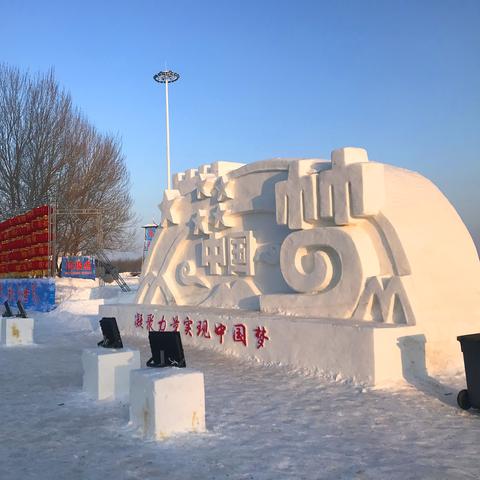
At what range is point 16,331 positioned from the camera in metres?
10.8

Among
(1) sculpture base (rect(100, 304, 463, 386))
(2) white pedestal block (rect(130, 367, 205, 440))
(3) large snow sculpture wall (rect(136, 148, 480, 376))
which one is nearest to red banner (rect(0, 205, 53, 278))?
(3) large snow sculpture wall (rect(136, 148, 480, 376))

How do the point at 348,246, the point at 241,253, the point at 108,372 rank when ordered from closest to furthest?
the point at 108,372 < the point at 348,246 < the point at 241,253

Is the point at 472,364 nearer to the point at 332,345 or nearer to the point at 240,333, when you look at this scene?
the point at 332,345

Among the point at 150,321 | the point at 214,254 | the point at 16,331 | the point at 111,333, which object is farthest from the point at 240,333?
the point at 16,331

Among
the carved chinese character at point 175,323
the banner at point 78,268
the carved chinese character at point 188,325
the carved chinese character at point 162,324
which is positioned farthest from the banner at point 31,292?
the carved chinese character at point 188,325

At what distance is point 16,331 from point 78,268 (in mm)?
13338

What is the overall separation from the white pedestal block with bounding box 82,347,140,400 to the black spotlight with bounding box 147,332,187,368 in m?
1.07

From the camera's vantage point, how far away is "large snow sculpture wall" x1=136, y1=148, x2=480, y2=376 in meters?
6.93

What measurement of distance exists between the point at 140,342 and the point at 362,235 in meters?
5.04

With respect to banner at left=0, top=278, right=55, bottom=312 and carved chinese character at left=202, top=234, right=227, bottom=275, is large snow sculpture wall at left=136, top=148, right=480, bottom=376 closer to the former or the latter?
carved chinese character at left=202, top=234, right=227, bottom=275

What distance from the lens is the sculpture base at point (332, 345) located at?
246 inches

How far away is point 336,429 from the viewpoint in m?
4.74

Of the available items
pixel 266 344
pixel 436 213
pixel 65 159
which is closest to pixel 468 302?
pixel 436 213

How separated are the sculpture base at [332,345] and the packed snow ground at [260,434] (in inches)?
9.0
